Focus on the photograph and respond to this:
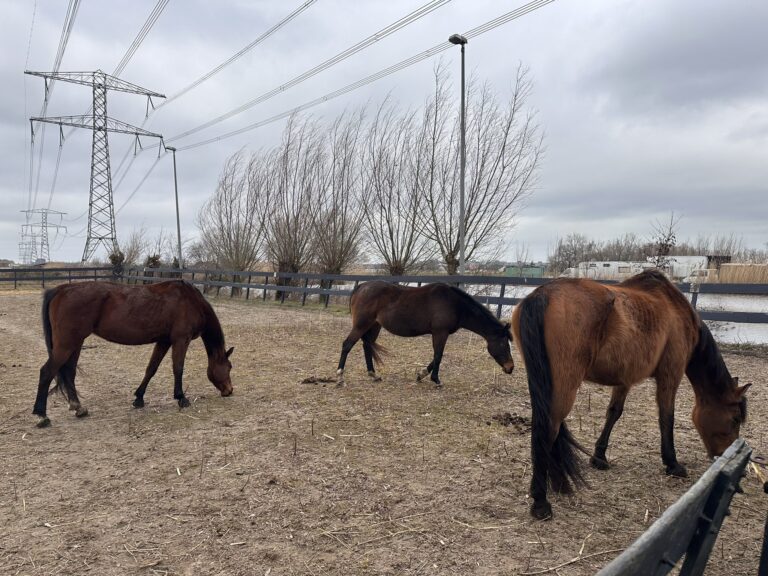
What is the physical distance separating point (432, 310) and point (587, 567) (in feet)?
13.4

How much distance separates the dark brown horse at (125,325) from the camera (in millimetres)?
4754

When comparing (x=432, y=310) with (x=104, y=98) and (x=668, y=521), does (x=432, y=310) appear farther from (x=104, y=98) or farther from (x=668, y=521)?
(x=104, y=98)

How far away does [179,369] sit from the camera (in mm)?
5270

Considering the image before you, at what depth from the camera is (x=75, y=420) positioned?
4812 millimetres

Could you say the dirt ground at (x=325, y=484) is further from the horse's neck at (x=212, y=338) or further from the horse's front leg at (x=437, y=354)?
the horse's neck at (x=212, y=338)

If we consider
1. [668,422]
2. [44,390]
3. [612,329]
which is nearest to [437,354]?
[668,422]

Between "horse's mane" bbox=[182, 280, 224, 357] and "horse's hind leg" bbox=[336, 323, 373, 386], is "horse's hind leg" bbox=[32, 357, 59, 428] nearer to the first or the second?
"horse's mane" bbox=[182, 280, 224, 357]

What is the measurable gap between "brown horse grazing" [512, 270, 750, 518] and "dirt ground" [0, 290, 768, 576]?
1.05 feet

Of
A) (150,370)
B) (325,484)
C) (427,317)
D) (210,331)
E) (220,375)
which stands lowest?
(325,484)

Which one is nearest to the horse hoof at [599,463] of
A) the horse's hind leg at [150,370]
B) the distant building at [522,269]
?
the horse's hind leg at [150,370]

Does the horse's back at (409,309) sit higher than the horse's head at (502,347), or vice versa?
the horse's back at (409,309)

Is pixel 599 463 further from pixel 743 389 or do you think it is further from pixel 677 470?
pixel 743 389

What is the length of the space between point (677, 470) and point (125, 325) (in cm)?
515

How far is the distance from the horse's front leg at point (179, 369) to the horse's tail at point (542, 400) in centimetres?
382
